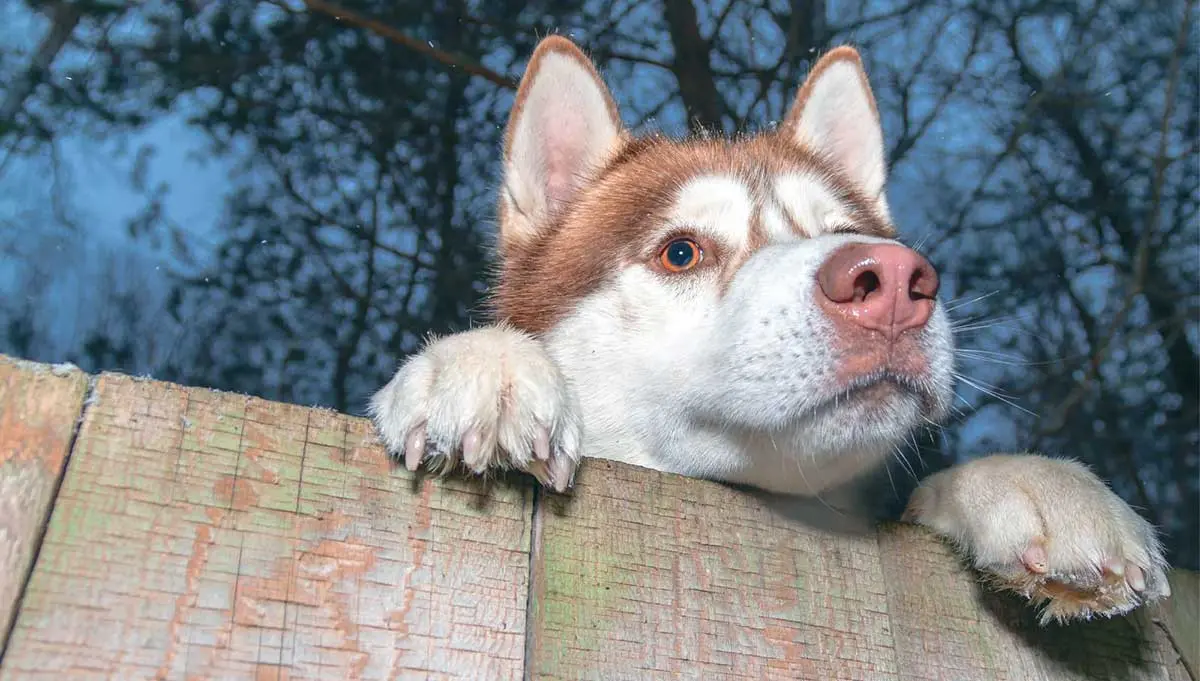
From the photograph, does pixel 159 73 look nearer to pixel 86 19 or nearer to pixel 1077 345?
pixel 86 19

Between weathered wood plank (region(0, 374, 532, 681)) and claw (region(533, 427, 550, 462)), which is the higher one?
claw (region(533, 427, 550, 462))

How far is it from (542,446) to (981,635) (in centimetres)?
81

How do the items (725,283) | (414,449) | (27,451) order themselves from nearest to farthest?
(27,451), (414,449), (725,283)

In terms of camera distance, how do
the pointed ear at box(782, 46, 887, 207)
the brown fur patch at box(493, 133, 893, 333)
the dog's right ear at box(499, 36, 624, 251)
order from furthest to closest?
the pointed ear at box(782, 46, 887, 207), the dog's right ear at box(499, 36, 624, 251), the brown fur patch at box(493, 133, 893, 333)

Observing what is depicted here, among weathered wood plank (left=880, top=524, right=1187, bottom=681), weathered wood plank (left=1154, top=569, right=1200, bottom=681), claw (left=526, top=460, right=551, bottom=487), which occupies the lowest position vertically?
claw (left=526, top=460, right=551, bottom=487)

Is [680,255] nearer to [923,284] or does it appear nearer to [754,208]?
[754,208]

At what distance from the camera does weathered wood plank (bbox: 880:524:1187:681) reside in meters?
1.64

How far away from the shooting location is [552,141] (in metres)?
3.10

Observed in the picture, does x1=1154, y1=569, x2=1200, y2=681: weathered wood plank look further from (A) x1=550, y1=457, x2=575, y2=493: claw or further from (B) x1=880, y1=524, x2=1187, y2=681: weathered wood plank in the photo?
(A) x1=550, y1=457, x2=575, y2=493: claw

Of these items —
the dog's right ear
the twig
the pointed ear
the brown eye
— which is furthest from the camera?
the twig

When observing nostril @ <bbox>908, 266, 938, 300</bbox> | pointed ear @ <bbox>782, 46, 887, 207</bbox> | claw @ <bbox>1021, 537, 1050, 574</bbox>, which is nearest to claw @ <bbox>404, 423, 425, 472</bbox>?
nostril @ <bbox>908, 266, 938, 300</bbox>

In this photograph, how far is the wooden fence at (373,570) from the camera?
1.21 m

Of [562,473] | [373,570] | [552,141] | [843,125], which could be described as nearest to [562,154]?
[552,141]

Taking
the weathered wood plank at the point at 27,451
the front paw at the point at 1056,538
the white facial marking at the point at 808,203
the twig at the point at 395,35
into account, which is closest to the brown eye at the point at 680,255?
the white facial marking at the point at 808,203
